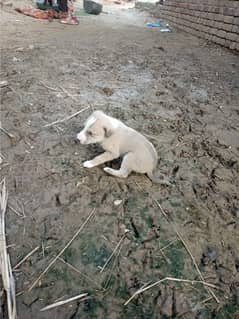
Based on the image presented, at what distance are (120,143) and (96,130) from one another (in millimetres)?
225

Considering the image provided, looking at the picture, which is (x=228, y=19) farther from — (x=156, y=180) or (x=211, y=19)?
(x=156, y=180)

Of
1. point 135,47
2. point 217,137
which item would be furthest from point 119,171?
point 135,47

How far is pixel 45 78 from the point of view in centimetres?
420

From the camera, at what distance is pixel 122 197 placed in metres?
2.18

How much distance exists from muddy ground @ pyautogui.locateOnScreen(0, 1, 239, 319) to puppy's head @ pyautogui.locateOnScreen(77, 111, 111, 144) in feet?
1.03

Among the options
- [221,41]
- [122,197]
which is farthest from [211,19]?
[122,197]

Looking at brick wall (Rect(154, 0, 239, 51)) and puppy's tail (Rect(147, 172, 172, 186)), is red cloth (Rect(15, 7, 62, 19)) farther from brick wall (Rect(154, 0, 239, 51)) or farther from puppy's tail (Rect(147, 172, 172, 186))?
puppy's tail (Rect(147, 172, 172, 186))

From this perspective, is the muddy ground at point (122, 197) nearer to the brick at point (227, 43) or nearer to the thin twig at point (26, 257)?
the thin twig at point (26, 257)

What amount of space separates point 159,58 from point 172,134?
344 centimetres

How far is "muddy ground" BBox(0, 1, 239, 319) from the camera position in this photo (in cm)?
157

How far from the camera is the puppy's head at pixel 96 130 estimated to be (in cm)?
219

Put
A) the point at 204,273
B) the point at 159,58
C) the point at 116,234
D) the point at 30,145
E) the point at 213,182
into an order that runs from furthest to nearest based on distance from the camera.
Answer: the point at 159,58, the point at 30,145, the point at 213,182, the point at 116,234, the point at 204,273

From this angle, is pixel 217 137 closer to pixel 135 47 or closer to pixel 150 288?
pixel 150 288

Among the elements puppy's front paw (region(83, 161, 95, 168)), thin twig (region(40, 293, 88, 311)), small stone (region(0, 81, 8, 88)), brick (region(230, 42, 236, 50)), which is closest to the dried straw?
thin twig (region(40, 293, 88, 311))
